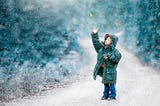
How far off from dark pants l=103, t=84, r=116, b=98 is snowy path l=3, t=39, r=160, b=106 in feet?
0.62

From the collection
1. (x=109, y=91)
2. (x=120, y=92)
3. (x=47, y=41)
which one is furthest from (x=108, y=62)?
(x=47, y=41)

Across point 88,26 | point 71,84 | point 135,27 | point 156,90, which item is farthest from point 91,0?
point 156,90

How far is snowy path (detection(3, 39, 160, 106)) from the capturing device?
8.52 meters

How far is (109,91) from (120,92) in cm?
87

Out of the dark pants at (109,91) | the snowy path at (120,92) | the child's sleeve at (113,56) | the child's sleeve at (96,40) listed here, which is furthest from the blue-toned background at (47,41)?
the child's sleeve at (113,56)

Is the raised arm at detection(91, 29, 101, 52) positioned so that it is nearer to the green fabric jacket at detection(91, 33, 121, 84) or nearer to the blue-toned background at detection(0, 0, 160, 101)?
the green fabric jacket at detection(91, 33, 121, 84)

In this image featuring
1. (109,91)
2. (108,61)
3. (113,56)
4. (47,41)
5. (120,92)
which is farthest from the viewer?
(47,41)

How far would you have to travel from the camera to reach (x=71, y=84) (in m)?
11.1

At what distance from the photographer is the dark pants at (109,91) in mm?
8539

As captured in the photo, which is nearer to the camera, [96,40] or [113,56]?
[113,56]

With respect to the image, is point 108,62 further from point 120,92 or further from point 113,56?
point 120,92

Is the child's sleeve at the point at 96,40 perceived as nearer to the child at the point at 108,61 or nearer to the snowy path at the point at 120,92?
the child at the point at 108,61

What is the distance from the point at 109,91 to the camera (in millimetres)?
8719

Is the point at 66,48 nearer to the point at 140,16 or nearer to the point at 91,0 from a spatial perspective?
the point at 140,16
